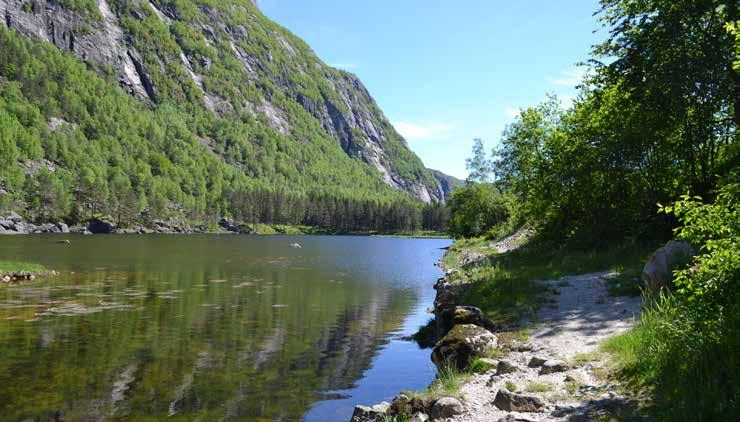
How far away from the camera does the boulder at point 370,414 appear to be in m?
11.8

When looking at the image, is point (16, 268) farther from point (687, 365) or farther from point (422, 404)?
point (687, 365)

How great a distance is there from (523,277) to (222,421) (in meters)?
18.5

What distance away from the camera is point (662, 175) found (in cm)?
3262

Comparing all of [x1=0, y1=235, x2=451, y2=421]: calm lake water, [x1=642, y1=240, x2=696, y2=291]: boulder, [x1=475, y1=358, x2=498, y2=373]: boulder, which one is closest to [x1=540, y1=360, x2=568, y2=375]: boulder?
[x1=475, y1=358, x2=498, y2=373]: boulder

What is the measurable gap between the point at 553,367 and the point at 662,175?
25239 mm

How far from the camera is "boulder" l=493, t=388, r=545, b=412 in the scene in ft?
33.6

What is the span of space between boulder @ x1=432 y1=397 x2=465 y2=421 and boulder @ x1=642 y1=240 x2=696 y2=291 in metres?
9.31

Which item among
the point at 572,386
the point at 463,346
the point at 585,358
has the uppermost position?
the point at 585,358

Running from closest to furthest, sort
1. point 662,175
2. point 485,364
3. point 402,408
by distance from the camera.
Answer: point 402,408, point 485,364, point 662,175

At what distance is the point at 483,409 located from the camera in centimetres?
1075

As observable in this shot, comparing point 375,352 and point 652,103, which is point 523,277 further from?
point 652,103

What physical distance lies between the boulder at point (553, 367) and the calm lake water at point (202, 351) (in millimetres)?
5449

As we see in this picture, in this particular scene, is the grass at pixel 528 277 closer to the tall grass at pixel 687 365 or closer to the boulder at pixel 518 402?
the tall grass at pixel 687 365

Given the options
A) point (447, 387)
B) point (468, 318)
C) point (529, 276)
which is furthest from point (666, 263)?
point (529, 276)
